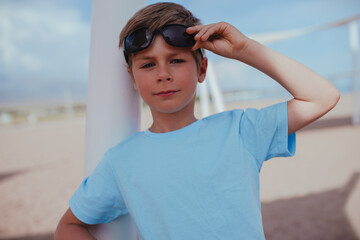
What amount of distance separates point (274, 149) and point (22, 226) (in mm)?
3713

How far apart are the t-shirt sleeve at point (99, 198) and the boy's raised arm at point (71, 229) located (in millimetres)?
43

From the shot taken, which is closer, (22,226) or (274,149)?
(274,149)

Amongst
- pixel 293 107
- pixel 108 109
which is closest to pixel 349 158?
pixel 293 107

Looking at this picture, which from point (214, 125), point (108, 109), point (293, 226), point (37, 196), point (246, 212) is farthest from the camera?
point (37, 196)

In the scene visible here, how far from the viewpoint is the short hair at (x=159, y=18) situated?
1.23 metres

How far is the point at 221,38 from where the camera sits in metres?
1.21

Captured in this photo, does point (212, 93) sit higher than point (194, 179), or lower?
higher

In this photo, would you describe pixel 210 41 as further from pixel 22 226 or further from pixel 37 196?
pixel 37 196

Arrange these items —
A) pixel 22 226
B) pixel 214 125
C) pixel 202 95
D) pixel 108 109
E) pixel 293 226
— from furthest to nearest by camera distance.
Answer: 1. pixel 202 95
2. pixel 22 226
3. pixel 293 226
4. pixel 108 109
5. pixel 214 125

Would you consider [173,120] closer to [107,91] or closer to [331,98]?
[107,91]

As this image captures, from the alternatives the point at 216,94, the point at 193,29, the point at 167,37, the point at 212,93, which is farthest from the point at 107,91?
the point at 212,93

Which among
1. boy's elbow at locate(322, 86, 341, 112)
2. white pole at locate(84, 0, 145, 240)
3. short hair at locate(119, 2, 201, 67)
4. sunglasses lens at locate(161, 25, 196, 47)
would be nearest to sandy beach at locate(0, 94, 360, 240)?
white pole at locate(84, 0, 145, 240)

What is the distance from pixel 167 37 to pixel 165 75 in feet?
0.55

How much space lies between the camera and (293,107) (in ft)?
3.77
